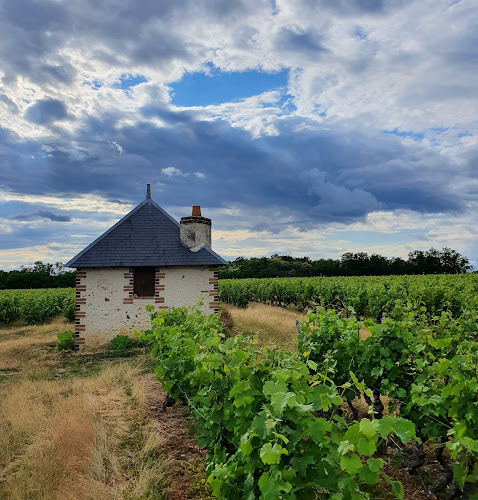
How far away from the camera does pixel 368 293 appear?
16.7 metres

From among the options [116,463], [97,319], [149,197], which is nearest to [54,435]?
[116,463]

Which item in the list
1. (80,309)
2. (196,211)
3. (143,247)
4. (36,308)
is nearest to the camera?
(80,309)

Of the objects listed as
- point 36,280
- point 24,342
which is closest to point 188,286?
point 24,342

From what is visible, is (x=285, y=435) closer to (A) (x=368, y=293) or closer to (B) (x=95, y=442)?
(B) (x=95, y=442)

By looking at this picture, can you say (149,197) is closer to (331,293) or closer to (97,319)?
(97,319)

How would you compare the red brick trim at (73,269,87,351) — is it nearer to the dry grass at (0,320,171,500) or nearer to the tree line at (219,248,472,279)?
the dry grass at (0,320,171,500)

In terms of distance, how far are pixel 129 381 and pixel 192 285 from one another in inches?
233

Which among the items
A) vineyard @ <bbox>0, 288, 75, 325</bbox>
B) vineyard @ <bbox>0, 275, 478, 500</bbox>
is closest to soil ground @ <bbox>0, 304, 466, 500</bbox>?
vineyard @ <bbox>0, 275, 478, 500</bbox>

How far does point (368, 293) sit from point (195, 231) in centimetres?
769

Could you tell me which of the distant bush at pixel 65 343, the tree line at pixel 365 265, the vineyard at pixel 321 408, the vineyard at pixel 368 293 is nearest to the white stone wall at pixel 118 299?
the distant bush at pixel 65 343

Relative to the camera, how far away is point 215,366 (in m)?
3.75

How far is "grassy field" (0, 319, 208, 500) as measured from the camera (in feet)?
15.6

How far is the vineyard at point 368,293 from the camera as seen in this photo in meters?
14.0

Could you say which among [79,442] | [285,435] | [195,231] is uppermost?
[195,231]
